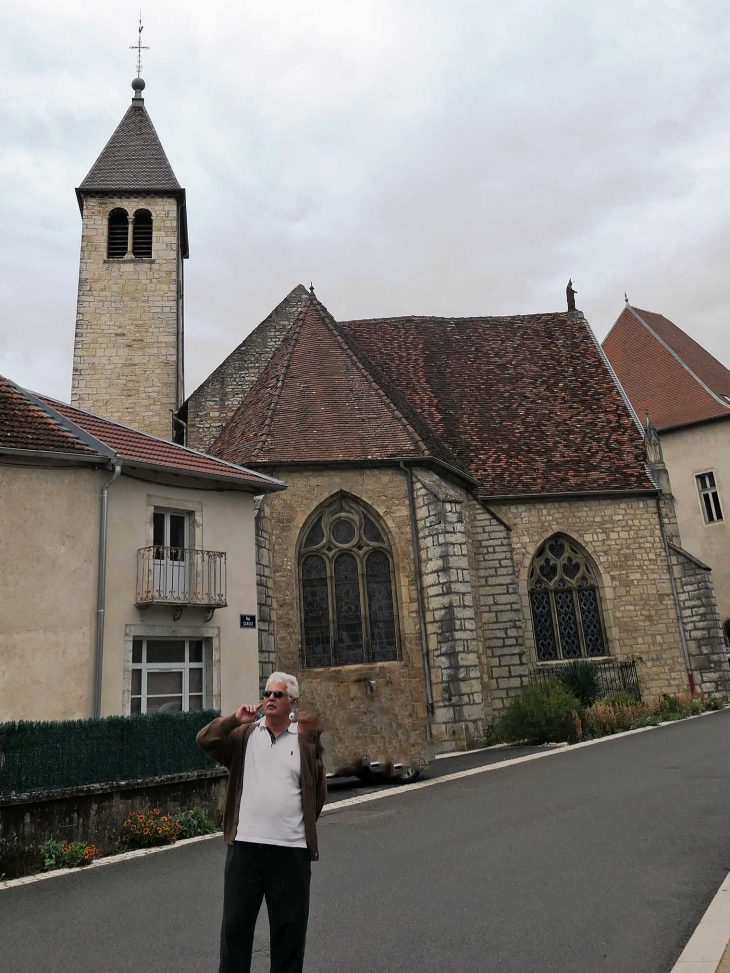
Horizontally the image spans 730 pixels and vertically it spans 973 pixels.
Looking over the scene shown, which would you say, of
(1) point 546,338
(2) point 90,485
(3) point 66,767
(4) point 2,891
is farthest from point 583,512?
(4) point 2,891

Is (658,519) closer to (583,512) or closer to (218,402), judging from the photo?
(583,512)

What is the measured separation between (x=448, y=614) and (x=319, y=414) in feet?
16.0

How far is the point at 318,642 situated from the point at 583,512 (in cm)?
748

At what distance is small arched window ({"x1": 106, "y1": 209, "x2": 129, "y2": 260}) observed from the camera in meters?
22.0

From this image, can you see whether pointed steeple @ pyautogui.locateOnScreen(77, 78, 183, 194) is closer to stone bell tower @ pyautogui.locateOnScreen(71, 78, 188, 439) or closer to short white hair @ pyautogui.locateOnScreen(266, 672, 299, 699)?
stone bell tower @ pyautogui.locateOnScreen(71, 78, 188, 439)

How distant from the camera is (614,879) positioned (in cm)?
518

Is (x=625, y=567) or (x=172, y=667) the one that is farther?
(x=625, y=567)

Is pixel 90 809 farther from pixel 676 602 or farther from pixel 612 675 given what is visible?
pixel 676 602

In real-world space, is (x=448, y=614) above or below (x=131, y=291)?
below

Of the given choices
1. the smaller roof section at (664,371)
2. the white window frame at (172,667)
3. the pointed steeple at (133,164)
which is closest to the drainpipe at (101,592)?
the white window frame at (172,667)

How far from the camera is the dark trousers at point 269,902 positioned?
3062mm

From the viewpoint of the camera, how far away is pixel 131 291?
21469 mm

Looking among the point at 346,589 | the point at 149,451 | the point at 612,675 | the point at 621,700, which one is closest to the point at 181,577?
the point at 149,451

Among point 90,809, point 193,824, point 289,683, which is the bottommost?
point 193,824
